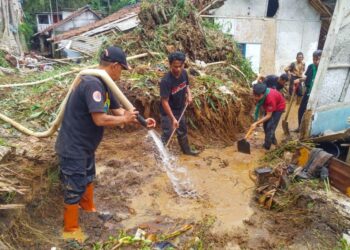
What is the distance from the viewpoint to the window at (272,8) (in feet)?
41.4

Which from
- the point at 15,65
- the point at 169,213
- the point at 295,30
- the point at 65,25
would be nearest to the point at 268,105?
the point at 169,213

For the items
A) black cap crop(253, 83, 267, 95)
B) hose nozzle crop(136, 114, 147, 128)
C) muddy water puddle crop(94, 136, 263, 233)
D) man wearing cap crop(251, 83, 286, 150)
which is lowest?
muddy water puddle crop(94, 136, 263, 233)

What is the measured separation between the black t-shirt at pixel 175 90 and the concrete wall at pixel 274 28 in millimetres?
7657

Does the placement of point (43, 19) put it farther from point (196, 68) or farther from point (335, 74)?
point (335, 74)

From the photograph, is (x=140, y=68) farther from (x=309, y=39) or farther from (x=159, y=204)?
(x=309, y=39)

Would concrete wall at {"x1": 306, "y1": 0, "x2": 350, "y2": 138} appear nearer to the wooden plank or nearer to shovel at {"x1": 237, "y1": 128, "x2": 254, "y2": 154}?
the wooden plank

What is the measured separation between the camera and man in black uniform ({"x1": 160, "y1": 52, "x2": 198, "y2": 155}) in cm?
492

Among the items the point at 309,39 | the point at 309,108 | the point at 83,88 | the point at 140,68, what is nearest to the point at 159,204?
the point at 83,88

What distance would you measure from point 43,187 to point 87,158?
0.69 m

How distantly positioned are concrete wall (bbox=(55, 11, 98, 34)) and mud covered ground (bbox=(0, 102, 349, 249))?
20.9 m

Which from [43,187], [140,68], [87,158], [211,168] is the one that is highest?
[140,68]

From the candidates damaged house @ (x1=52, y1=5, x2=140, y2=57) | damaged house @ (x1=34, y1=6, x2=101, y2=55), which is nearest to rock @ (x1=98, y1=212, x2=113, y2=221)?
damaged house @ (x1=52, y1=5, x2=140, y2=57)

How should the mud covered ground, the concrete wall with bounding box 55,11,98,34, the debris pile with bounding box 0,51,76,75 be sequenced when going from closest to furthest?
1. the mud covered ground
2. the debris pile with bounding box 0,51,76,75
3. the concrete wall with bounding box 55,11,98,34

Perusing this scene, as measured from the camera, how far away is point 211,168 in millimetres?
5484
